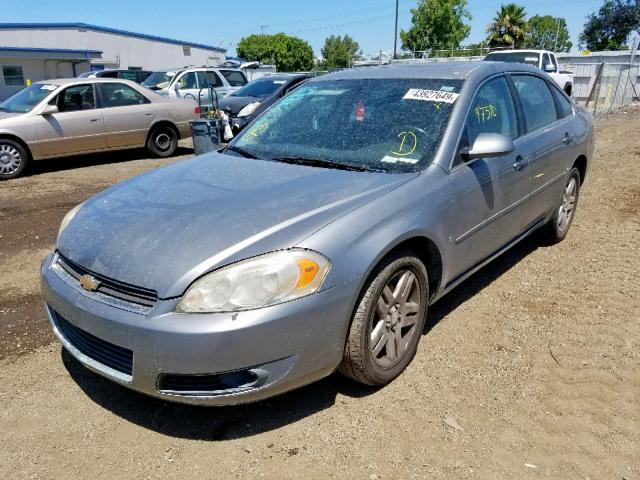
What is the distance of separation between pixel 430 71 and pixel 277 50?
90.3 m

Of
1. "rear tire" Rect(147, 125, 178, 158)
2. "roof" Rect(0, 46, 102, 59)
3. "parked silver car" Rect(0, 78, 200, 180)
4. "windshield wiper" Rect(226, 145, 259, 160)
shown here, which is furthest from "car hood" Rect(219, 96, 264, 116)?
"roof" Rect(0, 46, 102, 59)

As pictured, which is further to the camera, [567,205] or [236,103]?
[236,103]

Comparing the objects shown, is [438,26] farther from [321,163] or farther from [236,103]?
[321,163]

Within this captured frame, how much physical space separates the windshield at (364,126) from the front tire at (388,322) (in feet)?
2.00

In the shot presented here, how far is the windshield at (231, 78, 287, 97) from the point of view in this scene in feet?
38.5

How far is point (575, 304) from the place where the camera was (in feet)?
12.4

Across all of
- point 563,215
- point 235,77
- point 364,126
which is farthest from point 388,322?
point 235,77

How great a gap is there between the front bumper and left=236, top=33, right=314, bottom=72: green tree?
87.8m

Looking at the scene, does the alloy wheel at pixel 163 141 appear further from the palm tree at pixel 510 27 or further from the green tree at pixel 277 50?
the green tree at pixel 277 50

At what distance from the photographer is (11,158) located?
27.5 feet

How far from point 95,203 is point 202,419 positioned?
4.46 feet

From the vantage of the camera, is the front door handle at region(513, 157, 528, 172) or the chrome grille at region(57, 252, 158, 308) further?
the front door handle at region(513, 157, 528, 172)

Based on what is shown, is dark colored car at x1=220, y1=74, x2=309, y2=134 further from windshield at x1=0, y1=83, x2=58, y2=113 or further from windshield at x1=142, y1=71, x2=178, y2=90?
windshield at x1=142, y1=71, x2=178, y2=90

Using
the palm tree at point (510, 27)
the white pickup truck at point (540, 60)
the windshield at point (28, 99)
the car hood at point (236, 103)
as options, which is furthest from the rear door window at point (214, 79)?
the palm tree at point (510, 27)
